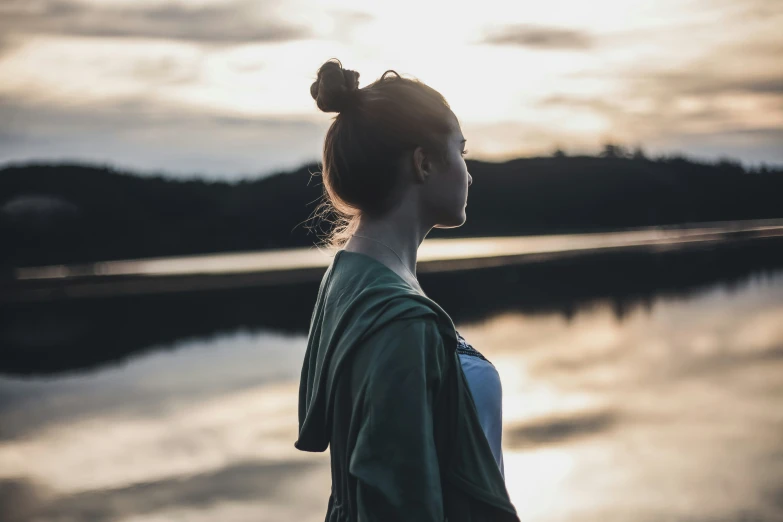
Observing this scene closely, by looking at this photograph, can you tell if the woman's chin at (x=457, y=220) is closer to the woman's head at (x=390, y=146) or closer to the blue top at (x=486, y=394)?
the woman's head at (x=390, y=146)

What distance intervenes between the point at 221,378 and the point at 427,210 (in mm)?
9063

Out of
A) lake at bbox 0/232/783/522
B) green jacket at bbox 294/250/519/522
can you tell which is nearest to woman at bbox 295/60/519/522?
green jacket at bbox 294/250/519/522

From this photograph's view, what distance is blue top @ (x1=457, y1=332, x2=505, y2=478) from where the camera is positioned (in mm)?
1625

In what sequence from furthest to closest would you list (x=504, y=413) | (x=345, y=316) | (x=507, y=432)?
(x=504, y=413)
(x=507, y=432)
(x=345, y=316)

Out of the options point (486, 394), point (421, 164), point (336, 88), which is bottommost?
point (486, 394)

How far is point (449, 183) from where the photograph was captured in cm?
170

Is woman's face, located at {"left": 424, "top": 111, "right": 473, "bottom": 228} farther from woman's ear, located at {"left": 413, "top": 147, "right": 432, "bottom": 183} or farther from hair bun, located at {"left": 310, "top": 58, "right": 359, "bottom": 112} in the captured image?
hair bun, located at {"left": 310, "top": 58, "right": 359, "bottom": 112}

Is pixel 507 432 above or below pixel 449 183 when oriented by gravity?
below

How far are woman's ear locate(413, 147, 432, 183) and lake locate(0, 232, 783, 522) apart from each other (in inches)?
168

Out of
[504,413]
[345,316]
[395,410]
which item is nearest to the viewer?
[395,410]

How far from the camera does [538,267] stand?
2908cm

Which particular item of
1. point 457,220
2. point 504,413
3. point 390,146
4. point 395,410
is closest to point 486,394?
Result: point 395,410

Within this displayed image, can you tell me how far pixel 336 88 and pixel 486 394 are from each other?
666 millimetres

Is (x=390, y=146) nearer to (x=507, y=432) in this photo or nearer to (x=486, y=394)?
(x=486, y=394)
